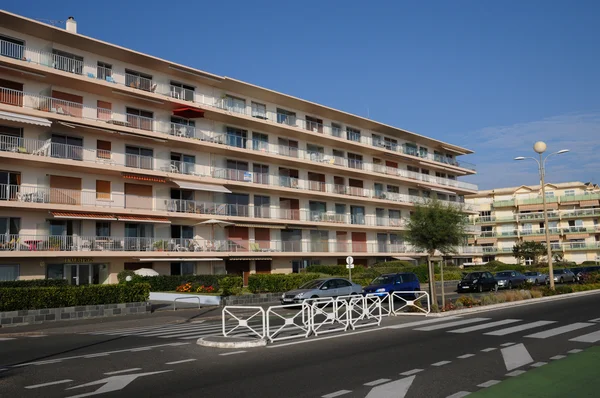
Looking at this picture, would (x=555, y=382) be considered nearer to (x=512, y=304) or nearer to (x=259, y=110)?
(x=512, y=304)

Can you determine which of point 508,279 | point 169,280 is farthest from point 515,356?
point 508,279

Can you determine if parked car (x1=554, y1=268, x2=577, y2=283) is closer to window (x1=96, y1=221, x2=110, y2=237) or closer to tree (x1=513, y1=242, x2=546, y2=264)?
tree (x1=513, y1=242, x2=546, y2=264)

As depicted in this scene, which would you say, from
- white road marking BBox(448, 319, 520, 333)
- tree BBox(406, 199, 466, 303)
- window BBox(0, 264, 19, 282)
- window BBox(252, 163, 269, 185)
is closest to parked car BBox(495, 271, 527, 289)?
tree BBox(406, 199, 466, 303)

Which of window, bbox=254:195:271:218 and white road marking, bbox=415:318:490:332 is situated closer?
white road marking, bbox=415:318:490:332

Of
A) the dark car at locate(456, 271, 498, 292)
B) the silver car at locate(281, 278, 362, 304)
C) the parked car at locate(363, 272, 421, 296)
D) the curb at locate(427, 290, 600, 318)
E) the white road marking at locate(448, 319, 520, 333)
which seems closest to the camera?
the white road marking at locate(448, 319, 520, 333)

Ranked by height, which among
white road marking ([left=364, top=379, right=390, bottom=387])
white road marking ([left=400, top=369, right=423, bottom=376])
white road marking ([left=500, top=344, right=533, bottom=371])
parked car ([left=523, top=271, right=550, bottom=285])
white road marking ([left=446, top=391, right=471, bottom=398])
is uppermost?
white road marking ([left=446, top=391, right=471, bottom=398])

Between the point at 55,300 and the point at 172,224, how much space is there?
15.3m

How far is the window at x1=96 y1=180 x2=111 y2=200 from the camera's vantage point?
35000mm

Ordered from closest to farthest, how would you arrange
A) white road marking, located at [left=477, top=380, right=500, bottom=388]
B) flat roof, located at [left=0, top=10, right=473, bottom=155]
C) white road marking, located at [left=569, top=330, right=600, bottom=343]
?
white road marking, located at [left=477, top=380, right=500, bottom=388] < white road marking, located at [left=569, top=330, right=600, bottom=343] < flat roof, located at [left=0, top=10, right=473, bottom=155]

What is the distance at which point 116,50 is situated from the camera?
116ft

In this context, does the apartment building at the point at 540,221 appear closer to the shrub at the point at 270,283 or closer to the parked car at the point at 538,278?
the parked car at the point at 538,278

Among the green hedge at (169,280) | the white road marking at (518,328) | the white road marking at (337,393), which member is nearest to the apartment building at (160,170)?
the green hedge at (169,280)

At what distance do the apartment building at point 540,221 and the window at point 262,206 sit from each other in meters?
41.0

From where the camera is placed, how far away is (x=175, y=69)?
3825 cm
